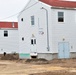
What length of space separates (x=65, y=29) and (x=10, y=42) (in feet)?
87.5

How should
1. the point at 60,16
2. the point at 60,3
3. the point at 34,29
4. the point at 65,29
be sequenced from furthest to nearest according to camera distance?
1. the point at 34,29
2. the point at 60,3
3. the point at 65,29
4. the point at 60,16

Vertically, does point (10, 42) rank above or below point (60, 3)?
below

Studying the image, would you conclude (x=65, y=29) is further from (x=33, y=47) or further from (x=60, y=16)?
(x=33, y=47)

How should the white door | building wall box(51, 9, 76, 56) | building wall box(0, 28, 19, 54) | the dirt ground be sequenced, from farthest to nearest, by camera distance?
building wall box(0, 28, 19, 54), the white door, building wall box(51, 9, 76, 56), the dirt ground

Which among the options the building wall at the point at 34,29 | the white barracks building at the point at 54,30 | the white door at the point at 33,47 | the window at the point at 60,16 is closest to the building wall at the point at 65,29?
the white barracks building at the point at 54,30

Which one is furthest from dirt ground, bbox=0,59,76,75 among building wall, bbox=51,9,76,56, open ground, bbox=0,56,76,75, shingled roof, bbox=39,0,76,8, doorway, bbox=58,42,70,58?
shingled roof, bbox=39,0,76,8

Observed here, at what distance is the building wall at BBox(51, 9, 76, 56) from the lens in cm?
4662

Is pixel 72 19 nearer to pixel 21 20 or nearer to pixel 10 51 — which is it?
pixel 21 20

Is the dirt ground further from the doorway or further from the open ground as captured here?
the doorway

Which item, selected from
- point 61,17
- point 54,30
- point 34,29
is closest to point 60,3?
point 61,17

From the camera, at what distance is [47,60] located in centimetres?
4612

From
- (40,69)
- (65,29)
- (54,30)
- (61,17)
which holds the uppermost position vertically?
(61,17)

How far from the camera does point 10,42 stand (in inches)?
2849

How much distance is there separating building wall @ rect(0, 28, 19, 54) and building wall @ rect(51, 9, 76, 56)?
1010 inches
